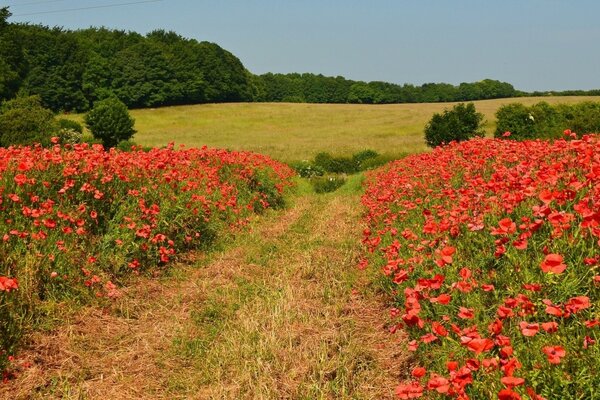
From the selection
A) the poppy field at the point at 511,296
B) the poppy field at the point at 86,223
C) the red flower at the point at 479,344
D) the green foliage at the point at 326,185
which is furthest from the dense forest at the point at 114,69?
the red flower at the point at 479,344

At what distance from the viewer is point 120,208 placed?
6.47m

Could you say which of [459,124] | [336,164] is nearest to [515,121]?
[459,124]

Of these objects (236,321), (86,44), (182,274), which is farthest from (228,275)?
(86,44)

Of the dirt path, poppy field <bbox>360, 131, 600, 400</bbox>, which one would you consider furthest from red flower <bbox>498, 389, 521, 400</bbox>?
the dirt path

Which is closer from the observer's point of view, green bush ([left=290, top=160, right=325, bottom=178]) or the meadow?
the meadow

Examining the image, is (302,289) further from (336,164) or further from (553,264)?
(336,164)

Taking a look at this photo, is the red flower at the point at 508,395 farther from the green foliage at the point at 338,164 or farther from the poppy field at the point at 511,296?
the green foliage at the point at 338,164

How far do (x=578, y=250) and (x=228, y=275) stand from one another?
428cm

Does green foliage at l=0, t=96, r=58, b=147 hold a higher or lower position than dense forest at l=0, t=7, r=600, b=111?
lower

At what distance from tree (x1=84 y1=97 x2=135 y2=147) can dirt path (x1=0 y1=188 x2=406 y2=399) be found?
1110 inches

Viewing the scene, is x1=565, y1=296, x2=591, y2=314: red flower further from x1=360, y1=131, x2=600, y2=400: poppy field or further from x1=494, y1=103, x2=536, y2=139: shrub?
x1=494, y1=103, x2=536, y2=139: shrub

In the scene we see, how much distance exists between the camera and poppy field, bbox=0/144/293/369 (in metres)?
4.48

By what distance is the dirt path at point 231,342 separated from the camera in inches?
130

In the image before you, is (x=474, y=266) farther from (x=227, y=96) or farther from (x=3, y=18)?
(x=227, y=96)
